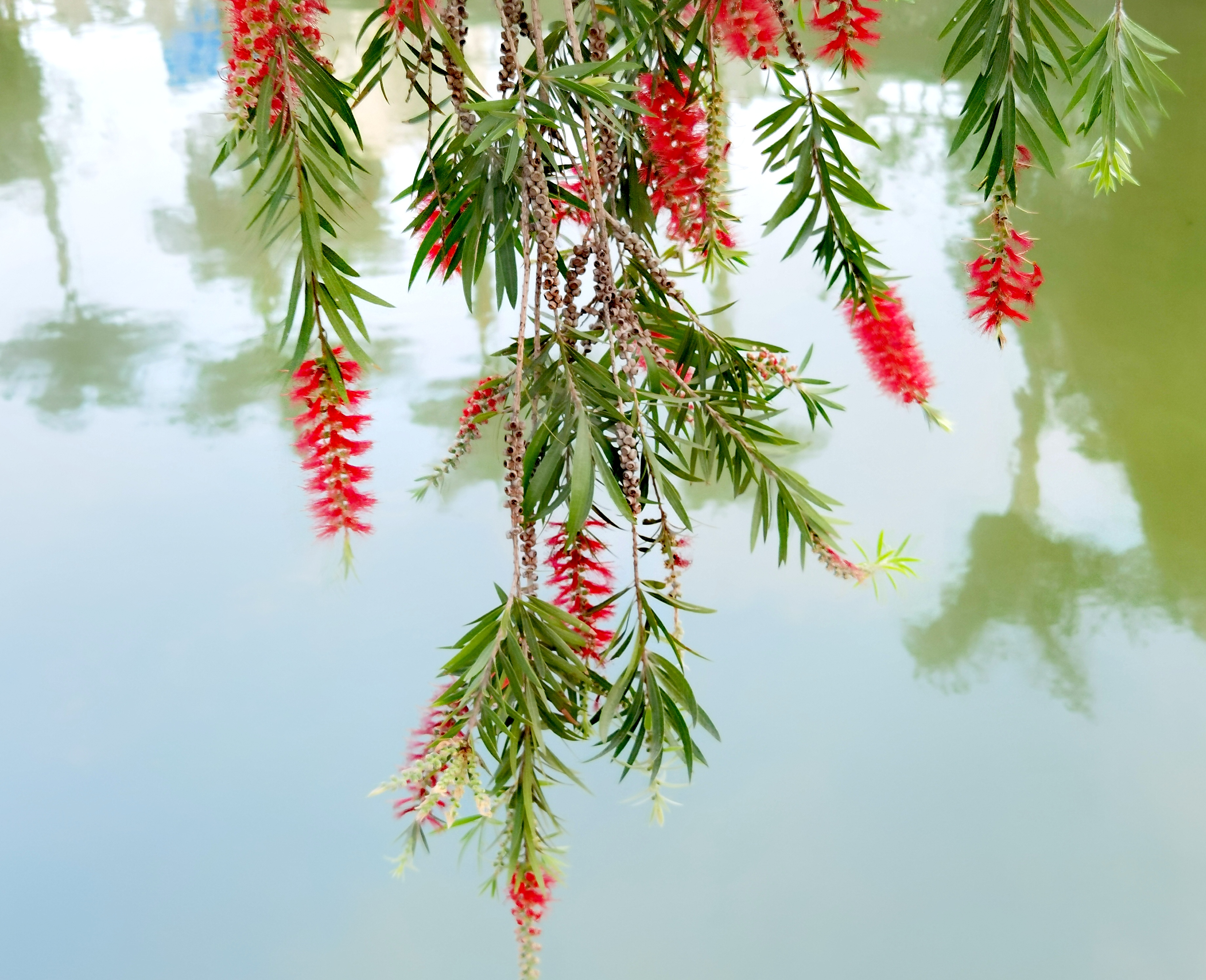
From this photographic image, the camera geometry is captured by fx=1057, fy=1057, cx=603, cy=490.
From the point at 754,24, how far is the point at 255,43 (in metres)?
0.38

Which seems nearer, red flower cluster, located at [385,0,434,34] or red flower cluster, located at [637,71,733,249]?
red flower cluster, located at [385,0,434,34]

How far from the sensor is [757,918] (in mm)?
1585

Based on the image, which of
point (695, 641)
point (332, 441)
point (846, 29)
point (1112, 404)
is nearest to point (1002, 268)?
point (846, 29)

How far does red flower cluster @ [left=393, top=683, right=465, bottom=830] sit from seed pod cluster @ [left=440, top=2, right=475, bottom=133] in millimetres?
298

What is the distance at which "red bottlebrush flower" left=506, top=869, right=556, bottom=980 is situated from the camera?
54 cm

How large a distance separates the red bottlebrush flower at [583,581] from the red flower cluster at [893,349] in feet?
0.97

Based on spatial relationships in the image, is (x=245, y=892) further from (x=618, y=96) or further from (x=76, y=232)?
(x=76, y=232)

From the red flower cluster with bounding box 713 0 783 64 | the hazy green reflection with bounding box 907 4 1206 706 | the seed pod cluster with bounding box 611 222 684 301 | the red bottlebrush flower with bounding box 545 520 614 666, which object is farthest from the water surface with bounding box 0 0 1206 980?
the red flower cluster with bounding box 713 0 783 64

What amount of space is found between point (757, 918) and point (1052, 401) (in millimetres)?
1395

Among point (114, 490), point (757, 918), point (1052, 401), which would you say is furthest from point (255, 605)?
point (1052, 401)

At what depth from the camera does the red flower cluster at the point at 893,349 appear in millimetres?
787

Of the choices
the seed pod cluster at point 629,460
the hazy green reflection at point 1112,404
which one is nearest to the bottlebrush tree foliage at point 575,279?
the seed pod cluster at point 629,460

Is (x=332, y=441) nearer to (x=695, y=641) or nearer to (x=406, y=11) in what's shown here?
(x=406, y=11)

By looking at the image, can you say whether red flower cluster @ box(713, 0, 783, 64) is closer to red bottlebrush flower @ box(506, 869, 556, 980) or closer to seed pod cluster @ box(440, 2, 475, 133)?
seed pod cluster @ box(440, 2, 475, 133)
